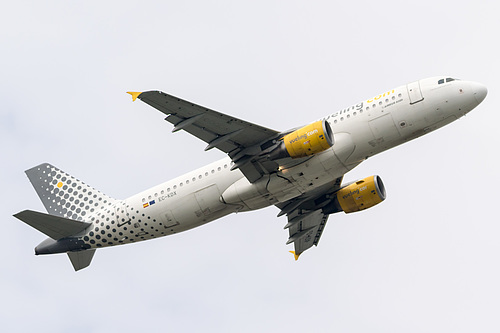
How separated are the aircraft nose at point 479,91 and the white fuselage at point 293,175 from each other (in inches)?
2.2

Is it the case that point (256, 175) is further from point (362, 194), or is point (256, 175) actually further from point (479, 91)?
point (479, 91)

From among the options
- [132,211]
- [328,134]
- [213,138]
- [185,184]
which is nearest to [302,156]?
[328,134]

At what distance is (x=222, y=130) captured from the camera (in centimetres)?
4244

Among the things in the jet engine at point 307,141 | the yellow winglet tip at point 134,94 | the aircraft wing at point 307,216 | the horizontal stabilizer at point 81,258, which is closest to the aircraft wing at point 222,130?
the yellow winglet tip at point 134,94

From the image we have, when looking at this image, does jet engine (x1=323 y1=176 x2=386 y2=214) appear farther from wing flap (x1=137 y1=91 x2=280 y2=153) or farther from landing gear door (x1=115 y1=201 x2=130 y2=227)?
landing gear door (x1=115 y1=201 x2=130 y2=227)

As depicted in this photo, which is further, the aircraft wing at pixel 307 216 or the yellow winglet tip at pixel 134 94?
the aircraft wing at pixel 307 216

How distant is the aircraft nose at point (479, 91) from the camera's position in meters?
42.0

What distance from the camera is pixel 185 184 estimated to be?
152ft

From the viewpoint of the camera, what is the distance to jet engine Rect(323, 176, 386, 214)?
163 ft

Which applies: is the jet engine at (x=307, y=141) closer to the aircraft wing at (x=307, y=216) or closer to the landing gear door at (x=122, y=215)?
the aircraft wing at (x=307, y=216)

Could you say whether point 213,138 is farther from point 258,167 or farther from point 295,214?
point 295,214

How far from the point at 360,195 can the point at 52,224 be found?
20.3 m

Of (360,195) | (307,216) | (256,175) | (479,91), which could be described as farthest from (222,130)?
(479,91)

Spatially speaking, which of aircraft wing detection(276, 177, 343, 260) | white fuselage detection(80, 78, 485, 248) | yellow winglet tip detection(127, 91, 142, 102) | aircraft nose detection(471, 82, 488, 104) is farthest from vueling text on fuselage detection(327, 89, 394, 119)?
yellow winglet tip detection(127, 91, 142, 102)
